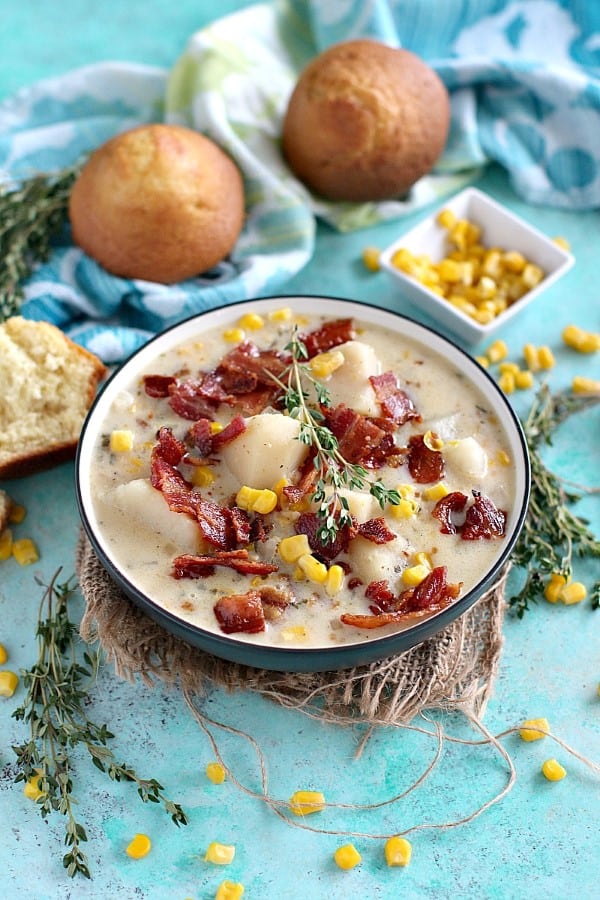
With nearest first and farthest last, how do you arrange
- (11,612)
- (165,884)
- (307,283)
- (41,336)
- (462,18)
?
(165,884), (11,612), (41,336), (307,283), (462,18)

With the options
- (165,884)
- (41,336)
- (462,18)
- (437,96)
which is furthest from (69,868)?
(462,18)

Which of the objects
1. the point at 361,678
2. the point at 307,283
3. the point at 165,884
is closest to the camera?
the point at 165,884

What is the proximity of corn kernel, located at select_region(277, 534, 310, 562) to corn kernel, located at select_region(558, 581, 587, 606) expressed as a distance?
45.4 inches

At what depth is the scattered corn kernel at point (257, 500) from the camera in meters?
3.28

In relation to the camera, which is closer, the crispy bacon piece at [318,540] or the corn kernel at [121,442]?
the crispy bacon piece at [318,540]

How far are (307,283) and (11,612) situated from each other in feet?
7.12

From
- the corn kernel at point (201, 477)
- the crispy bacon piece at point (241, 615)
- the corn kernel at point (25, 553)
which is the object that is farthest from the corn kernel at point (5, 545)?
the crispy bacon piece at point (241, 615)

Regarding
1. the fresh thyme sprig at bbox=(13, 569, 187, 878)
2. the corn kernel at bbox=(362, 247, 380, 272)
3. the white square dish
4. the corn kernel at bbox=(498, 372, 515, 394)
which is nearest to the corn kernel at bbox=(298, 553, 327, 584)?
the fresh thyme sprig at bbox=(13, 569, 187, 878)

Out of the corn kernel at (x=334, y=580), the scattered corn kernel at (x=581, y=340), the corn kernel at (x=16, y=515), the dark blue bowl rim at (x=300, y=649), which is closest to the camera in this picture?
the dark blue bowl rim at (x=300, y=649)

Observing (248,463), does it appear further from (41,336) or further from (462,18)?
(462,18)

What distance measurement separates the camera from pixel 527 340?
186 inches

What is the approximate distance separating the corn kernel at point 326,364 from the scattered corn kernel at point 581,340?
1.49 metres

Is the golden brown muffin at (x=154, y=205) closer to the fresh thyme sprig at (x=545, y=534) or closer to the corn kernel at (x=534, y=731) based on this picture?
the fresh thyme sprig at (x=545, y=534)

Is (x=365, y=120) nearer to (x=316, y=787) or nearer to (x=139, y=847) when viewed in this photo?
(x=316, y=787)
